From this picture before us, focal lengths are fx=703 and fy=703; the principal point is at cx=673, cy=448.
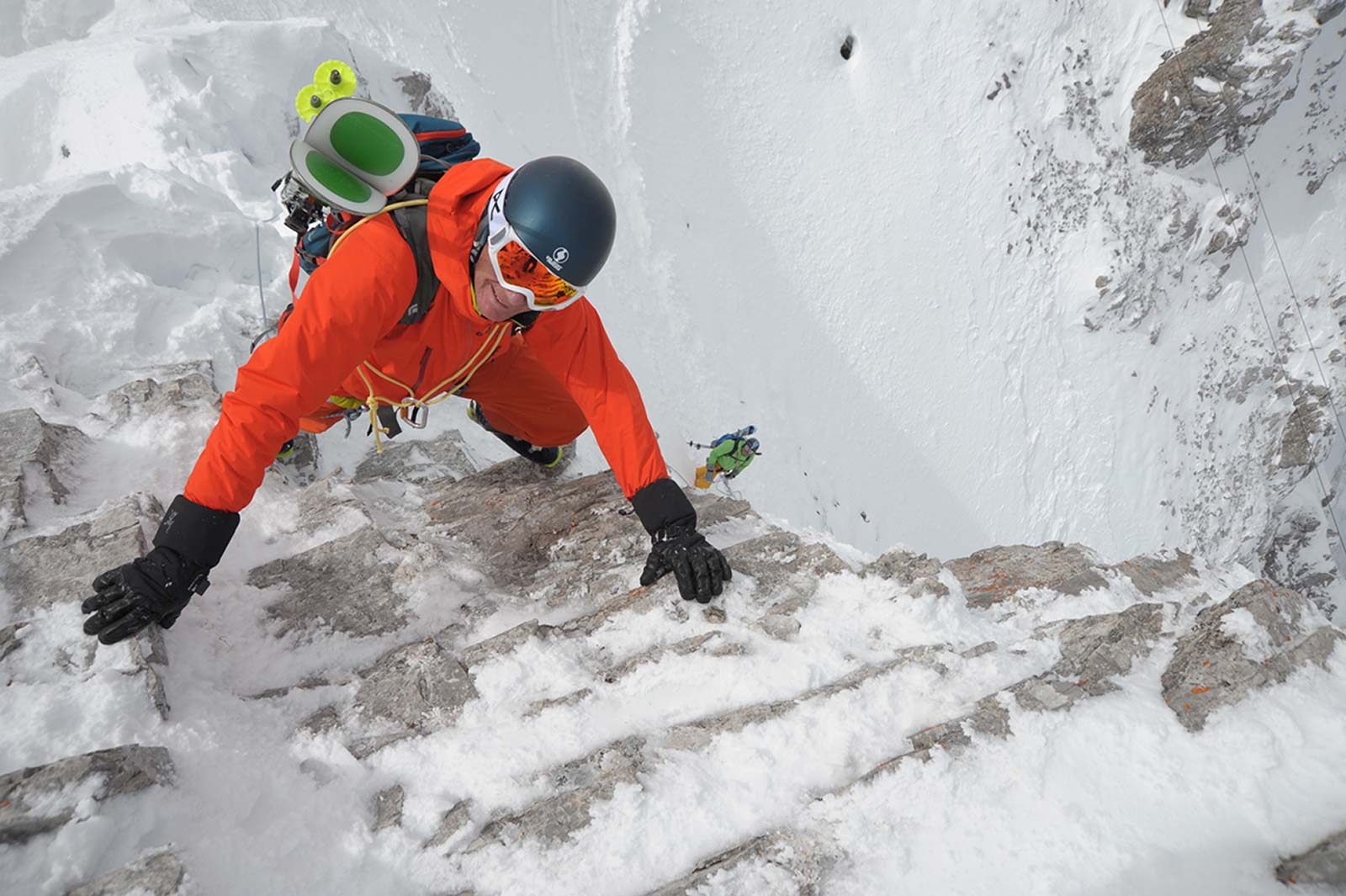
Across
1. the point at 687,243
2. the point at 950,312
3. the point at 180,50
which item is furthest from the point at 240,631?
the point at 950,312

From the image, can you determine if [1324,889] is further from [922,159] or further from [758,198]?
[922,159]

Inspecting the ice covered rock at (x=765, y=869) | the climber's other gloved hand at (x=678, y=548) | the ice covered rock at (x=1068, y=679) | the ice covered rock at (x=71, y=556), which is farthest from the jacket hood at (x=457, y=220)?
the ice covered rock at (x=1068, y=679)

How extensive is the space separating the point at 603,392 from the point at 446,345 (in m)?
0.92

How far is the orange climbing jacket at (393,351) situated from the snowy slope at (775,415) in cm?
72

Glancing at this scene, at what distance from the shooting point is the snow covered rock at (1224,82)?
15.2 meters

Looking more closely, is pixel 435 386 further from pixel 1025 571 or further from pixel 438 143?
pixel 1025 571

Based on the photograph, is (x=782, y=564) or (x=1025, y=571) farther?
(x=1025, y=571)

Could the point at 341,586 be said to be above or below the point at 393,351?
below

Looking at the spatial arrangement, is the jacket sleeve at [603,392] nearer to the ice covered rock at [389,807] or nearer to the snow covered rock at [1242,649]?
the ice covered rock at [389,807]

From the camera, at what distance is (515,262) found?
3.12 meters

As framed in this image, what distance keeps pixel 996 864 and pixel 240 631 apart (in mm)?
3245

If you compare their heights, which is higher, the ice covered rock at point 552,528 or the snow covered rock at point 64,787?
the ice covered rock at point 552,528

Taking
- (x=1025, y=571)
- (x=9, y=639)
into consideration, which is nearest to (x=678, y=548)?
(x=1025, y=571)

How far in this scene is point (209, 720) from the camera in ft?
8.54
